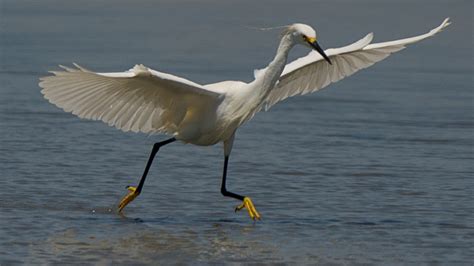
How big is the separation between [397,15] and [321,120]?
370 inches

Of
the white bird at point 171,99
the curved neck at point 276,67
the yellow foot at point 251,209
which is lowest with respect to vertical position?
the yellow foot at point 251,209

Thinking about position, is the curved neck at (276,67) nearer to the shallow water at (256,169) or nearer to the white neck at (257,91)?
the white neck at (257,91)

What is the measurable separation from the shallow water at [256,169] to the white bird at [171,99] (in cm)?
55

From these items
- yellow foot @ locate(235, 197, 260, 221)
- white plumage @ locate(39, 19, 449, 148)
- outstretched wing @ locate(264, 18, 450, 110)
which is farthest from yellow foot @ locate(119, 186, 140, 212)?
outstretched wing @ locate(264, 18, 450, 110)

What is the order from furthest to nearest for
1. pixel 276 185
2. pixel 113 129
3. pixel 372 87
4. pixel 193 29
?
pixel 193 29 < pixel 372 87 < pixel 113 129 < pixel 276 185

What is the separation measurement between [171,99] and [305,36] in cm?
124

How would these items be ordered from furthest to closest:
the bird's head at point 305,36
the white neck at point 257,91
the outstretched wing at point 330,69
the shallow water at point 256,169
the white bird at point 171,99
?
the outstretched wing at point 330,69, the white neck at point 257,91, the white bird at point 171,99, the bird's head at point 305,36, the shallow water at point 256,169

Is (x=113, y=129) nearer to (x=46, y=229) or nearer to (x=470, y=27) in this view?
(x=46, y=229)

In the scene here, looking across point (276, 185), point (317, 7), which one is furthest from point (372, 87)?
point (317, 7)

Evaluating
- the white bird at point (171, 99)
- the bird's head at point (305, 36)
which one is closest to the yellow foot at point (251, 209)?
the white bird at point (171, 99)

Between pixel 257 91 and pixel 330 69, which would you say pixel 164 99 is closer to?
pixel 257 91

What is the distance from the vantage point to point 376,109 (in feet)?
48.7

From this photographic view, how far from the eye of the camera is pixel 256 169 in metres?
11.5

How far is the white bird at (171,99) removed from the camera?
923cm
